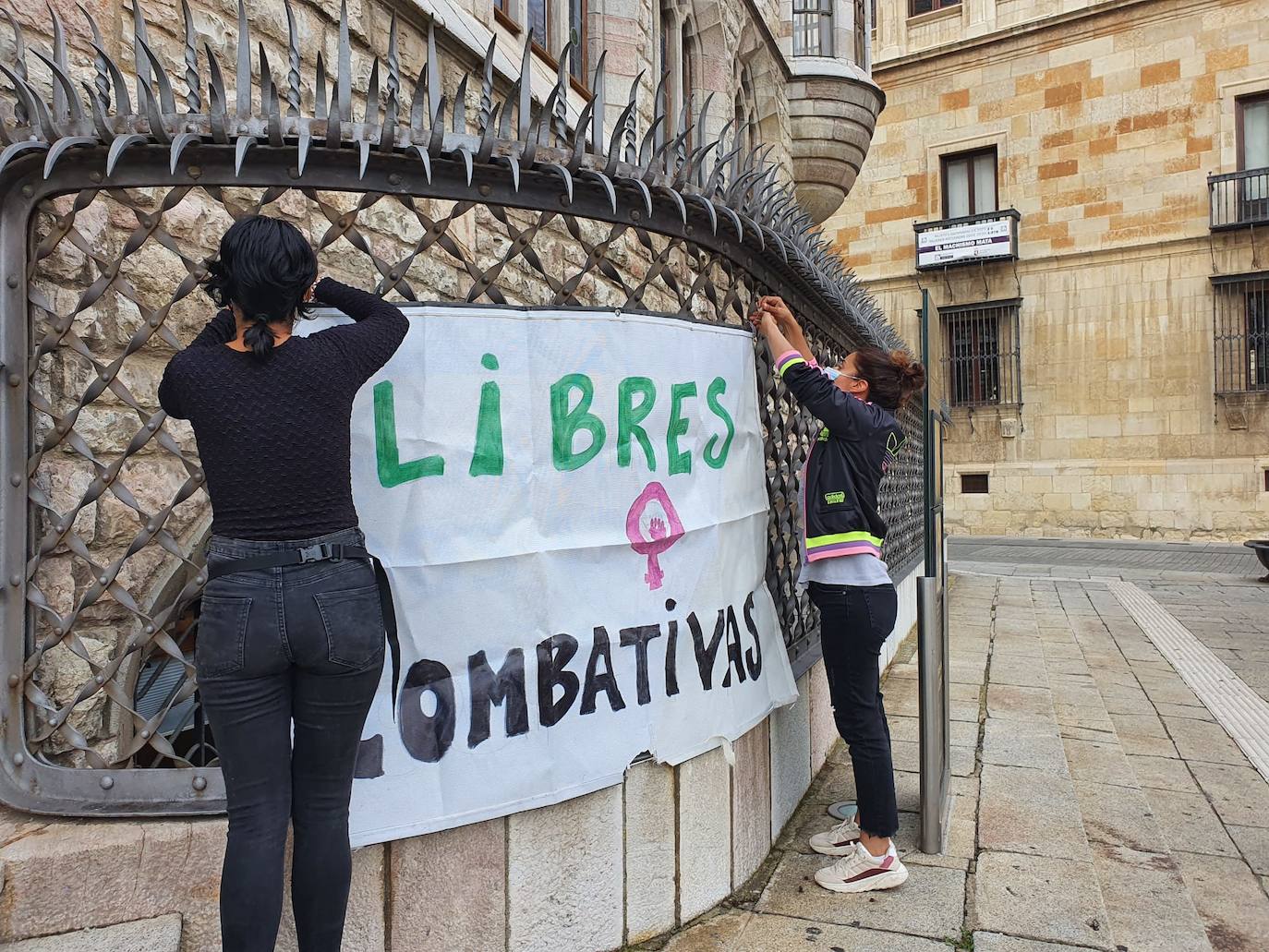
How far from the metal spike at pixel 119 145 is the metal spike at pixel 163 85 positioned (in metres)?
0.10

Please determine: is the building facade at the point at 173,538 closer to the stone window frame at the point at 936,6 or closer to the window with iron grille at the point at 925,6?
the stone window frame at the point at 936,6

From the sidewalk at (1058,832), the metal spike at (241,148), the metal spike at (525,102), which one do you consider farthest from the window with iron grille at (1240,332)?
the metal spike at (241,148)

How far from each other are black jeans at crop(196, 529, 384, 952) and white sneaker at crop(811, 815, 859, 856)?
1.86 meters

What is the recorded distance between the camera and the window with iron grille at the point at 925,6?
68.9 ft

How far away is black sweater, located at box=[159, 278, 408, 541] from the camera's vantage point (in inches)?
69.7

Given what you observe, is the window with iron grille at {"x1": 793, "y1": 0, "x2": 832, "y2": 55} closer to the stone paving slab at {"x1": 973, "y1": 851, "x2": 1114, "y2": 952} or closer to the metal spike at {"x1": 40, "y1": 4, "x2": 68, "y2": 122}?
the stone paving slab at {"x1": 973, "y1": 851, "x2": 1114, "y2": 952}

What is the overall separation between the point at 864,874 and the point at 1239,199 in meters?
19.8

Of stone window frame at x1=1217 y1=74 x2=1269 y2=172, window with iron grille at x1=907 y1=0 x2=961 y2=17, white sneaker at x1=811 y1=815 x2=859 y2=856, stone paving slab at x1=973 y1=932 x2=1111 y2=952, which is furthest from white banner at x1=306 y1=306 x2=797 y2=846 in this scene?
window with iron grille at x1=907 y1=0 x2=961 y2=17

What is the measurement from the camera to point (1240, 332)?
17.6 meters

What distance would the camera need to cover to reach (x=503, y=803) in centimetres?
228

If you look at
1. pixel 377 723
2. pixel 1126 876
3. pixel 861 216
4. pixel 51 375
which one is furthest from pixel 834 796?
pixel 861 216

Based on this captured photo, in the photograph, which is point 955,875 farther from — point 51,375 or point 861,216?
point 861,216

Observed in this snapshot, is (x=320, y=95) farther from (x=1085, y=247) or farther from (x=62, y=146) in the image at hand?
(x=1085, y=247)

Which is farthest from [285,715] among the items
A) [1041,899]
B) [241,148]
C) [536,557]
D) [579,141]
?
[1041,899]
